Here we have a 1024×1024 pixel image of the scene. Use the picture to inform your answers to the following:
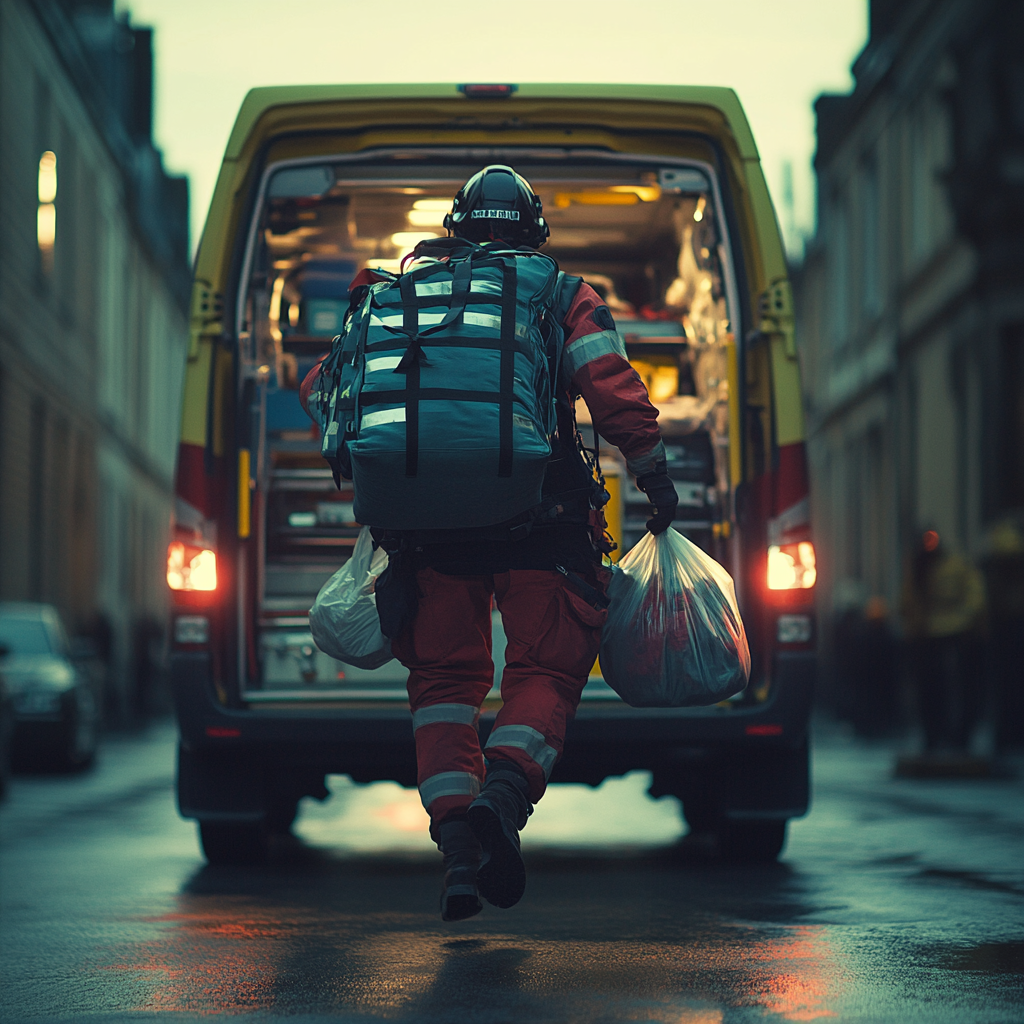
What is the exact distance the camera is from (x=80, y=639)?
2841 centimetres

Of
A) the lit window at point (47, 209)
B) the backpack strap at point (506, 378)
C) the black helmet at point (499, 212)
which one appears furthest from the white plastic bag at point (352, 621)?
the lit window at point (47, 209)

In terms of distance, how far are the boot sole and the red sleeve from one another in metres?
0.97

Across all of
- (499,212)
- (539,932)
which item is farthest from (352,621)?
(499,212)

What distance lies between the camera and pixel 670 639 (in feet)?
17.3

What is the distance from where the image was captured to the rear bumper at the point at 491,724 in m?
6.70

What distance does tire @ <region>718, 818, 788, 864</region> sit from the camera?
24.0ft

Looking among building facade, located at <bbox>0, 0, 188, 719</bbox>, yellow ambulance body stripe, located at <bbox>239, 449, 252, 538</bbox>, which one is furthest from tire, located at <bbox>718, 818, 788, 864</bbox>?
building facade, located at <bbox>0, 0, 188, 719</bbox>

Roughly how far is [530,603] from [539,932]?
3.00ft

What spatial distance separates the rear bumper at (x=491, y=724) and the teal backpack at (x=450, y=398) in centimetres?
183

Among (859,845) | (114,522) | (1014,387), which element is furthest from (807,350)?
(859,845)

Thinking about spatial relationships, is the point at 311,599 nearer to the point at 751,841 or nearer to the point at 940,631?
the point at 751,841

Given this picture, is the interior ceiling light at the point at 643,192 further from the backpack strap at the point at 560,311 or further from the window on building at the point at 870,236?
the window on building at the point at 870,236

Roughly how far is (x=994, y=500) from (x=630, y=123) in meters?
17.8

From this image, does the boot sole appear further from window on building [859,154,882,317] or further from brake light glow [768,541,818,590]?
window on building [859,154,882,317]
